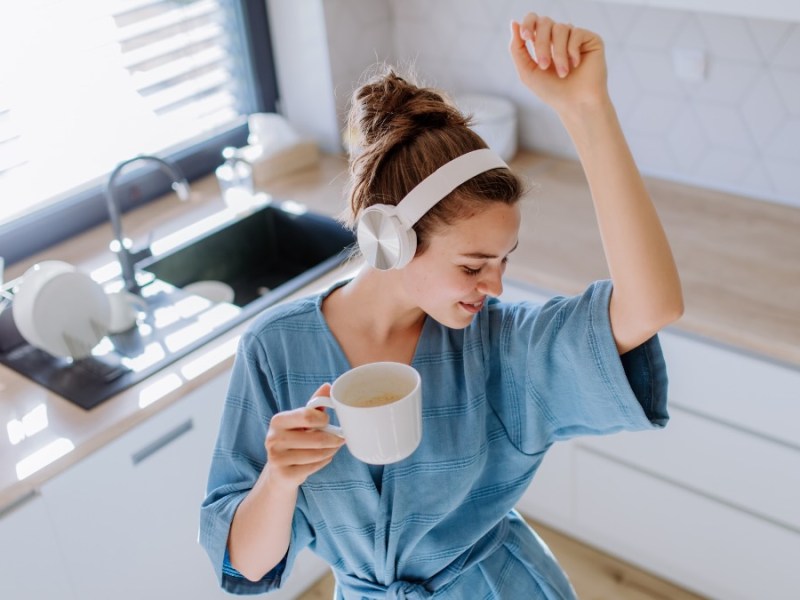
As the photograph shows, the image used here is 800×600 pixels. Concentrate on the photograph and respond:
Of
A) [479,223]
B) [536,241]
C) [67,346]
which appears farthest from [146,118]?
[479,223]

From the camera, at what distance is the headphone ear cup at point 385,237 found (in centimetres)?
123

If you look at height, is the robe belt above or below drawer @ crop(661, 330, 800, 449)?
above

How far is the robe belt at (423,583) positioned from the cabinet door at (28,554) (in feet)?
2.00

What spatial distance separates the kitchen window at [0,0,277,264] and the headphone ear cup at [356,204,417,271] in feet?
4.60

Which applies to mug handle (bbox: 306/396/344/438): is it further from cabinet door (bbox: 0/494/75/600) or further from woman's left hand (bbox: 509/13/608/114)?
cabinet door (bbox: 0/494/75/600)

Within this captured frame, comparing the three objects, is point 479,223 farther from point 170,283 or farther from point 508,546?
point 170,283

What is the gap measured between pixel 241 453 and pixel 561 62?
2.23 feet

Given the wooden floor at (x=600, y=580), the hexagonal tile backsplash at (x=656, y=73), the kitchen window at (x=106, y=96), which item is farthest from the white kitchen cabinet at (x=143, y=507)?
the hexagonal tile backsplash at (x=656, y=73)

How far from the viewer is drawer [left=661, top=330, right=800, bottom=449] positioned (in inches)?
77.6

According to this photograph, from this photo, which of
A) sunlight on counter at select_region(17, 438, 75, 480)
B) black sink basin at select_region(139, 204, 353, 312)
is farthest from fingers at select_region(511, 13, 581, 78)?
black sink basin at select_region(139, 204, 353, 312)

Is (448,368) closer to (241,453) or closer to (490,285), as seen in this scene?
(490,285)

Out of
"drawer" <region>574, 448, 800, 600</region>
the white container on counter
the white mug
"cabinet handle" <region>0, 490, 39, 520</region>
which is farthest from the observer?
the white container on counter

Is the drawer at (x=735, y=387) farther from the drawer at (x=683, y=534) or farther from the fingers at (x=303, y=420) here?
the fingers at (x=303, y=420)

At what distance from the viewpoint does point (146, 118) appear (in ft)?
8.62
